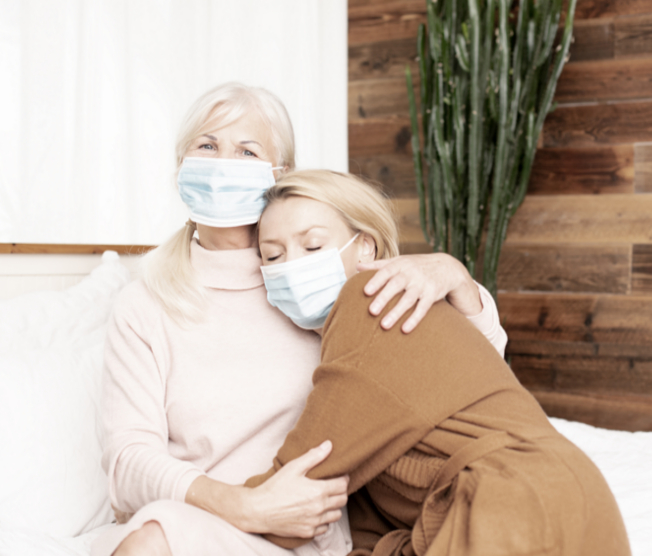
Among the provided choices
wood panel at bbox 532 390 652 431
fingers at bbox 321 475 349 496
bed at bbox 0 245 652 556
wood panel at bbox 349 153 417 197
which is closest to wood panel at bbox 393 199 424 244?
wood panel at bbox 349 153 417 197

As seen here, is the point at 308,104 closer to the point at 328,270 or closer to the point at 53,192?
the point at 53,192

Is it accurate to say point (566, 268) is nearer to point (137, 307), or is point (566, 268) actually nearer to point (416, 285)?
point (416, 285)

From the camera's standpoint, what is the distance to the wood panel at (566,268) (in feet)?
7.84

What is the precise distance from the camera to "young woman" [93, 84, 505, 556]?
0.85 meters

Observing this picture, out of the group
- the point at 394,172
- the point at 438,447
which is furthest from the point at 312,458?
the point at 394,172

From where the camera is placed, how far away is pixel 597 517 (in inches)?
28.1

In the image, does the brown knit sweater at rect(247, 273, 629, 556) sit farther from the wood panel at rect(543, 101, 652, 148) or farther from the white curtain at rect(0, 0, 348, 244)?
the wood panel at rect(543, 101, 652, 148)

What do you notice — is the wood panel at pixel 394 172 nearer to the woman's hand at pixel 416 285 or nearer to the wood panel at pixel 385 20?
the wood panel at pixel 385 20

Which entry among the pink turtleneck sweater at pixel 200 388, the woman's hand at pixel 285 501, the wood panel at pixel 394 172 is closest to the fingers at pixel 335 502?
the woman's hand at pixel 285 501

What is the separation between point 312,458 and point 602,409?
6.60ft

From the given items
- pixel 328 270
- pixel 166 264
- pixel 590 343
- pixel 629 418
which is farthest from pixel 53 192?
pixel 629 418

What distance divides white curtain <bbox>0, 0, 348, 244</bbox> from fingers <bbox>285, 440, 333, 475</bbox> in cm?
113

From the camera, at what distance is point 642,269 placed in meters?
2.36

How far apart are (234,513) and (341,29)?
2441mm
